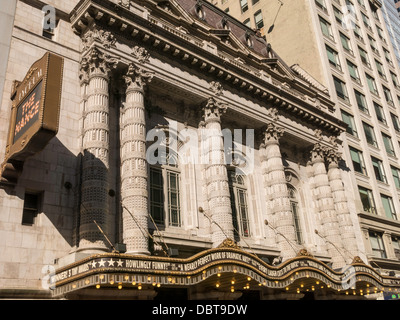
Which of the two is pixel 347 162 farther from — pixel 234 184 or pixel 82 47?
pixel 82 47

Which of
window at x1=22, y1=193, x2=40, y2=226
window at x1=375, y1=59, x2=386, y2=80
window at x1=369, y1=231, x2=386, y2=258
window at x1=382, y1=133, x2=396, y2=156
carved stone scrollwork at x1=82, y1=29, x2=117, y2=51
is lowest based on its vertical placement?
window at x1=22, y1=193, x2=40, y2=226

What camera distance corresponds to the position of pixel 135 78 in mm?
21391

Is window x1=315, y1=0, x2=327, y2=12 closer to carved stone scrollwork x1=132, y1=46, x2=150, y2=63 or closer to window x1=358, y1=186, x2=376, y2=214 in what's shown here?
window x1=358, y1=186, x2=376, y2=214

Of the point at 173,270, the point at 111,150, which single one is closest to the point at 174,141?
the point at 111,150

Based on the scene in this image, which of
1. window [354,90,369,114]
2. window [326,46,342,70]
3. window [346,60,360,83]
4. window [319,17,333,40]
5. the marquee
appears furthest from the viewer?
window [346,60,360,83]

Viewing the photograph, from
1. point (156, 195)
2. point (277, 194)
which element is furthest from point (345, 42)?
point (156, 195)

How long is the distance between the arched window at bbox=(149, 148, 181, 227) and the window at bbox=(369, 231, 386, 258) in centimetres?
1976

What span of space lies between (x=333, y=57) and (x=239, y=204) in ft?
79.6

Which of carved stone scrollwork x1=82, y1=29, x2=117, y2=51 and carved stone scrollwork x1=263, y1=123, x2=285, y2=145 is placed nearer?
carved stone scrollwork x1=82, y1=29, x2=117, y2=51

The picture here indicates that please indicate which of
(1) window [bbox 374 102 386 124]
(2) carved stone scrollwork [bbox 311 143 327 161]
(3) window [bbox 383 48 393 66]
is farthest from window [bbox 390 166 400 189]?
(3) window [bbox 383 48 393 66]

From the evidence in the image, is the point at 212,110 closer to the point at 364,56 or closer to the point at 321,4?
the point at 321,4

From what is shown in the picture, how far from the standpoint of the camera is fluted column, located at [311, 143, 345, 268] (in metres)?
28.7

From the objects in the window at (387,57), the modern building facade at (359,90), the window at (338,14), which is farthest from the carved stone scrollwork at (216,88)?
the window at (387,57)
